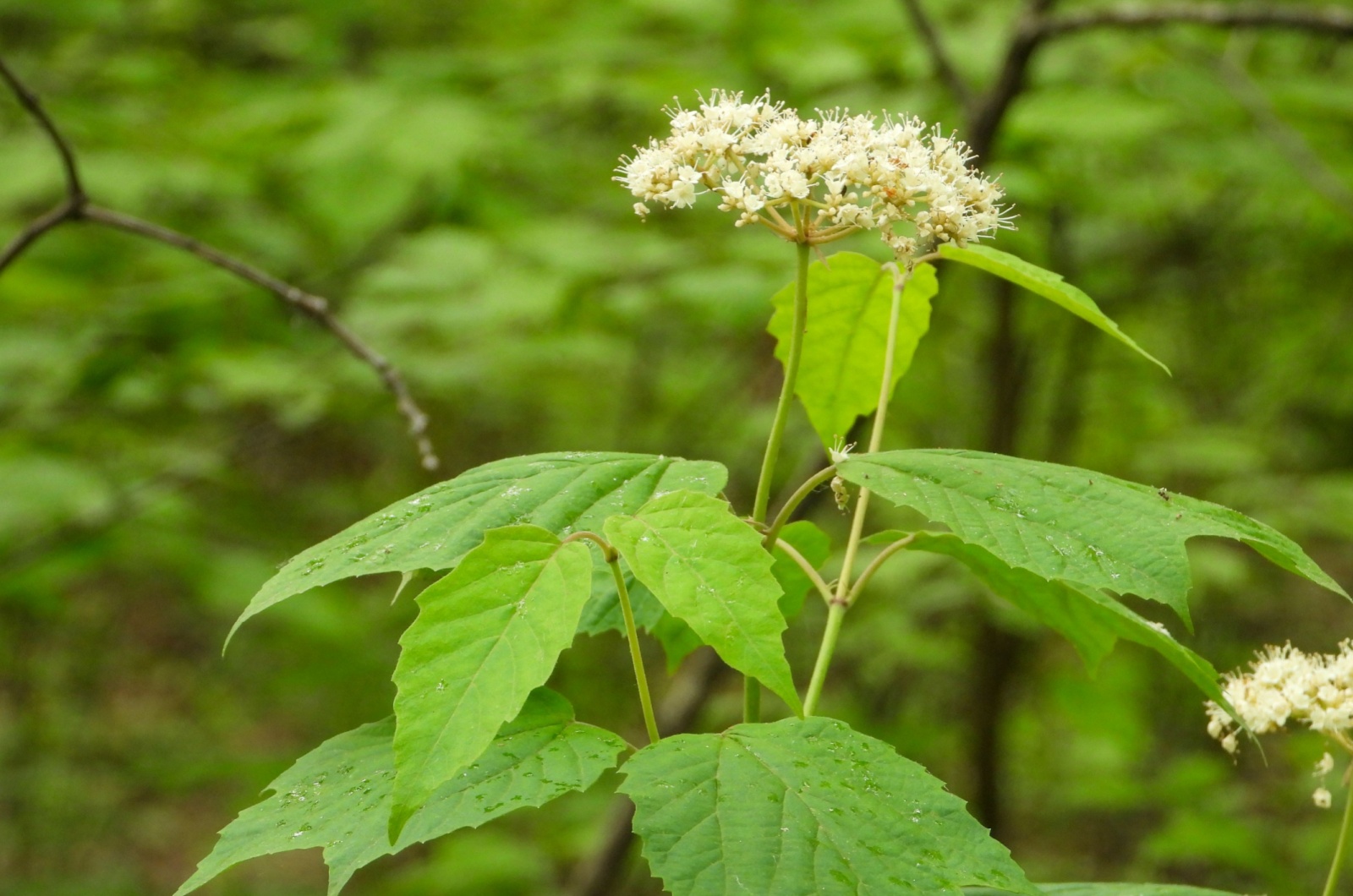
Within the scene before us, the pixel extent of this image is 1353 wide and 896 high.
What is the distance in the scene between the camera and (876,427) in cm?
158

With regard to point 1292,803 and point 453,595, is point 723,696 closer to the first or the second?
point 1292,803

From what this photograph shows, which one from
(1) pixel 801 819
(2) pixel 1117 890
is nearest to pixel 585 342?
(2) pixel 1117 890

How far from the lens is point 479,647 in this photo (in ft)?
3.43

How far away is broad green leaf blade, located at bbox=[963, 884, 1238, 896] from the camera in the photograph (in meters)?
1.35

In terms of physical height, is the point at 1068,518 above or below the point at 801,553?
above

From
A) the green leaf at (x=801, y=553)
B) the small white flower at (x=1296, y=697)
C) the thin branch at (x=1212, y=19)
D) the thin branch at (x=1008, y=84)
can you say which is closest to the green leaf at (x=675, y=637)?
the green leaf at (x=801, y=553)

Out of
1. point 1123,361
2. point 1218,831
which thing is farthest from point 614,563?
point 1123,361

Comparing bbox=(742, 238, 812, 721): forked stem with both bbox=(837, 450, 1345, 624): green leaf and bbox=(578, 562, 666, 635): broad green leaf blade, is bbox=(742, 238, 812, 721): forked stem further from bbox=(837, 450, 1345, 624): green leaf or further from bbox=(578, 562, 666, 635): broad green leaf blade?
bbox=(578, 562, 666, 635): broad green leaf blade

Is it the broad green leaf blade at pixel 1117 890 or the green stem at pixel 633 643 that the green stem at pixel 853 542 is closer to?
the green stem at pixel 633 643

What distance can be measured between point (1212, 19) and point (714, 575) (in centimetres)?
247

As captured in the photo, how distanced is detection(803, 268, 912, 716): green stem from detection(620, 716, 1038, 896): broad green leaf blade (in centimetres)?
23

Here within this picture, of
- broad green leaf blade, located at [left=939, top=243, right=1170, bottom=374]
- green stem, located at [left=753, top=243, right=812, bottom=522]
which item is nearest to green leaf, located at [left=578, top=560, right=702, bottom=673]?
green stem, located at [left=753, top=243, right=812, bottom=522]

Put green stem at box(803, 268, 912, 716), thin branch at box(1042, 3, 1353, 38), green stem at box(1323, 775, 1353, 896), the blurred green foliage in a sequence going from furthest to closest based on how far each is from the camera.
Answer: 1. the blurred green foliage
2. thin branch at box(1042, 3, 1353, 38)
3. green stem at box(803, 268, 912, 716)
4. green stem at box(1323, 775, 1353, 896)

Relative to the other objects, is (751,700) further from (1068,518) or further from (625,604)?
(1068,518)
